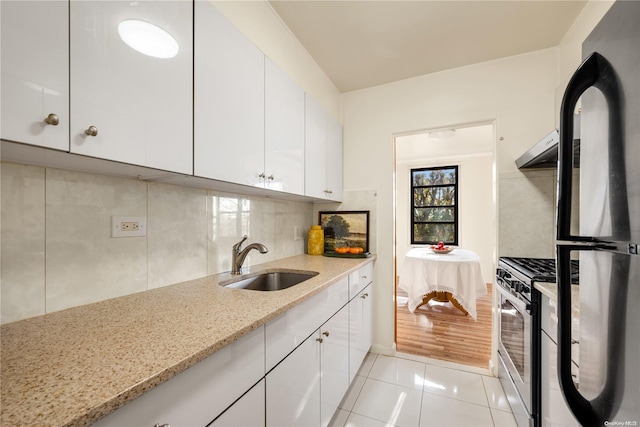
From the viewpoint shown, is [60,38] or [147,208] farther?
[147,208]

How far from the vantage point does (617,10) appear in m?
0.46

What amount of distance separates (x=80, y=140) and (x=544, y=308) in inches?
77.2

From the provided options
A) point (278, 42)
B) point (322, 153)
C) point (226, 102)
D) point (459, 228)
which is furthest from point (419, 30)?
point (459, 228)

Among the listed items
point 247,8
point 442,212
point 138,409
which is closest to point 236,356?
point 138,409

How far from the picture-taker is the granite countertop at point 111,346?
0.48m

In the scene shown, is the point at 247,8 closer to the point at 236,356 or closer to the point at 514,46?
the point at 236,356

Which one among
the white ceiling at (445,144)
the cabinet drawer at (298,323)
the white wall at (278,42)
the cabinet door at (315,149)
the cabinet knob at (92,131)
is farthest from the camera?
the white ceiling at (445,144)

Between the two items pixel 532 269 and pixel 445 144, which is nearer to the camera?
pixel 532 269

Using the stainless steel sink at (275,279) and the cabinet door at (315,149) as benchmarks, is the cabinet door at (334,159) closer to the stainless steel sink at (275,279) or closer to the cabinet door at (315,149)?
the cabinet door at (315,149)

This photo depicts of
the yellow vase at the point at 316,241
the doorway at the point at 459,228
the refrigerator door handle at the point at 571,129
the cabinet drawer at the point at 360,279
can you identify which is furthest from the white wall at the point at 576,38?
the yellow vase at the point at 316,241

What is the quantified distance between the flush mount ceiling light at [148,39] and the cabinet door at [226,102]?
4.8 inches

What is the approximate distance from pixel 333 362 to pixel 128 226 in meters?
1.26

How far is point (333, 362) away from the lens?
5.09 ft

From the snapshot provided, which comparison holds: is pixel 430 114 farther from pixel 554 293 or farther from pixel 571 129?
pixel 571 129
